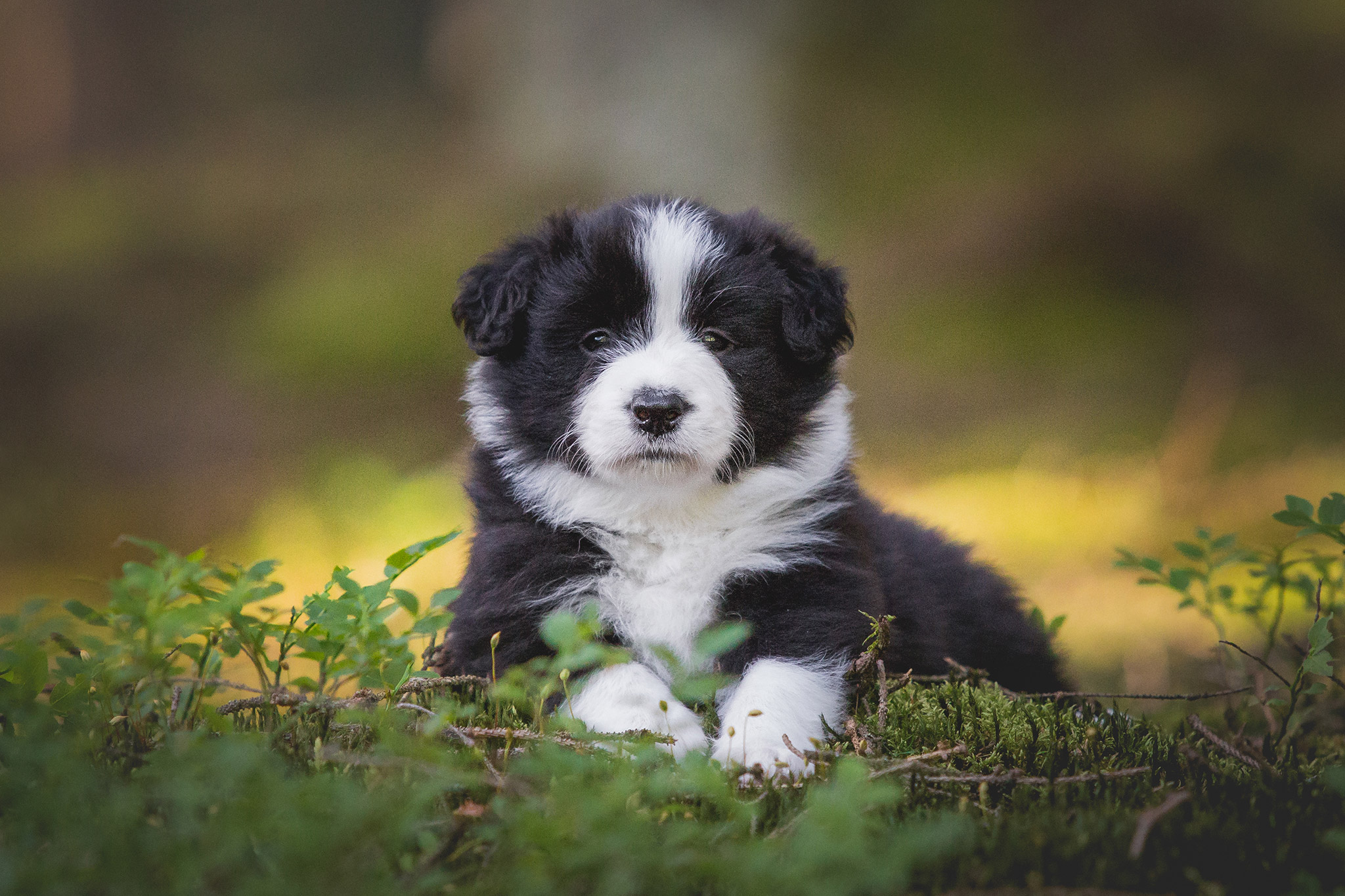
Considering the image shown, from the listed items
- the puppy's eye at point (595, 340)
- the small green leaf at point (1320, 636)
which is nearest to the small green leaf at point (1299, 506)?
the small green leaf at point (1320, 636)

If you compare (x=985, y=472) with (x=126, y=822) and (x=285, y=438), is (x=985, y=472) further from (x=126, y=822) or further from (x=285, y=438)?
(x=126, y=822)

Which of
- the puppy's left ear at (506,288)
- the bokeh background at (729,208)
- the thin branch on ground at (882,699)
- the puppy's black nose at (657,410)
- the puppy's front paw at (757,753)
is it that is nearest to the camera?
the puppy's front paw at (757,753)

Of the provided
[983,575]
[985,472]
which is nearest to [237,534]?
[985,472]

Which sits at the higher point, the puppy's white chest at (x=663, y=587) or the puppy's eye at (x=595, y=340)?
the puppy's eye at (x=595, y=340)

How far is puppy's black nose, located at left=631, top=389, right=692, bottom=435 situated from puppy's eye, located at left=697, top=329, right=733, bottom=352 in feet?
0.87

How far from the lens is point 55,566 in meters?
7.50

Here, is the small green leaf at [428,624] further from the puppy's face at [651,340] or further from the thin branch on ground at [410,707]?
the puppy's face at [651,340]

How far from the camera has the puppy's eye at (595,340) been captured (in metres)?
2.71

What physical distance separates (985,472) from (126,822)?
Result: 6407 mm

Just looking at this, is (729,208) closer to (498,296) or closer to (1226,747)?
(498,296)

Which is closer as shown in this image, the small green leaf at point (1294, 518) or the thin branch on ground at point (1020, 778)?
the thin branch on ground at point (1020, 778)

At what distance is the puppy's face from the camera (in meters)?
2.55

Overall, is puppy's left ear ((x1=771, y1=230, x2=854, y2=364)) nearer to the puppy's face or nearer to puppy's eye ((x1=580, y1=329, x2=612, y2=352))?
the puppy's face

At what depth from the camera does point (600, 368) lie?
2.65 m
